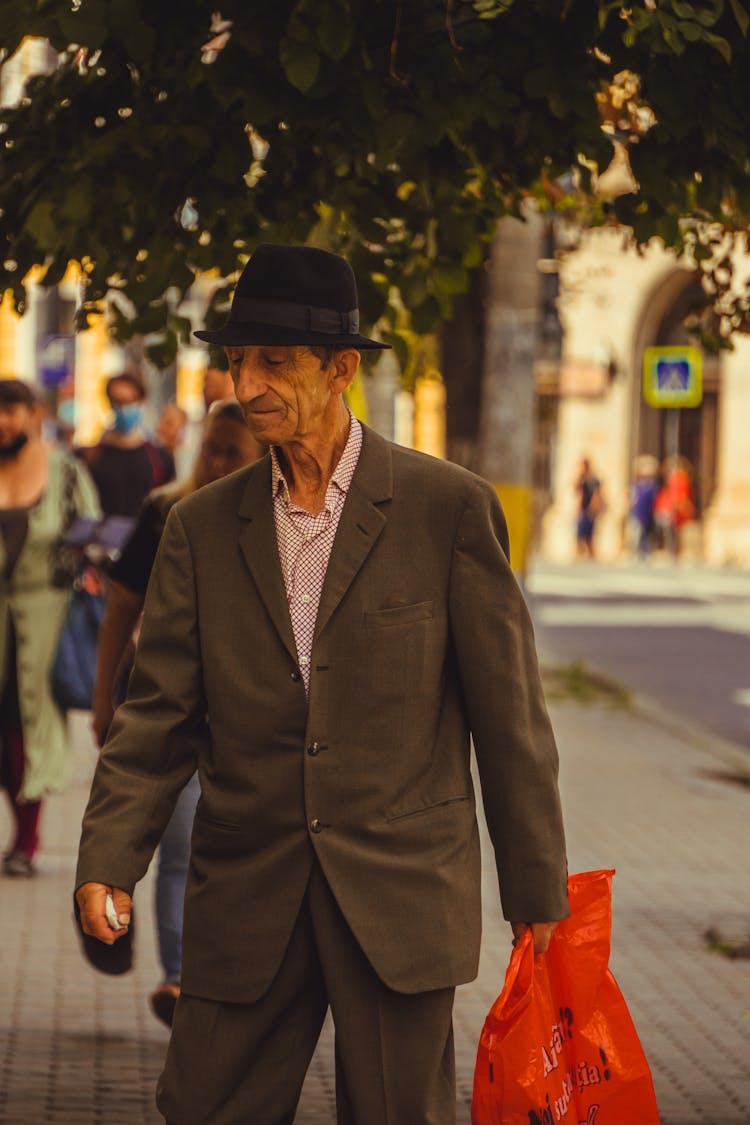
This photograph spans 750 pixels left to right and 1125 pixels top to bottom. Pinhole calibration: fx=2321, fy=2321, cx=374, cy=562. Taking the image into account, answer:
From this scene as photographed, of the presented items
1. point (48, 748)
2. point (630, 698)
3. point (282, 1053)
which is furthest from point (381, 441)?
point (630, 698)

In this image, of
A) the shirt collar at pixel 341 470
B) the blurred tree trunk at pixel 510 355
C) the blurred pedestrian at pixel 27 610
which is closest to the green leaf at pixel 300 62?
the shirt collar at pixel 341 470

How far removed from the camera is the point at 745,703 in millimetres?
16812

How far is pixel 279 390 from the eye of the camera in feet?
12.2

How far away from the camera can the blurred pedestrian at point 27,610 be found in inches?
336

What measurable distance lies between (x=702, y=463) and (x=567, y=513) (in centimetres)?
266

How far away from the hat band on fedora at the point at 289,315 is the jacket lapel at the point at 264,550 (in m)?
0.27

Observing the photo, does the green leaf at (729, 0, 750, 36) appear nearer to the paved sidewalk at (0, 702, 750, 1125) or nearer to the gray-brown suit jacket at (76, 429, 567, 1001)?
the gray-brown suit jacket at (76, 429, 567, 1001)

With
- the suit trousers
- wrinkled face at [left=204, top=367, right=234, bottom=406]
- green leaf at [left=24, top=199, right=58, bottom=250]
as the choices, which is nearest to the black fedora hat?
the suit trousers

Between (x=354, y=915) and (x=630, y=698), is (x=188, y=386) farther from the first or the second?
(x=354, y=915)

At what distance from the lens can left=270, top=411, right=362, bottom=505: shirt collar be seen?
381 cm

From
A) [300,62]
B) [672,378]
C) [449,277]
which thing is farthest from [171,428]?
[672,378]

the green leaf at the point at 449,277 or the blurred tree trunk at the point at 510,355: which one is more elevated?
the green leaf at the point at 449,277

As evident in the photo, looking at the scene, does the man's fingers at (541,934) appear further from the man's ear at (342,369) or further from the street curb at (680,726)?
the street curb at (680,726)

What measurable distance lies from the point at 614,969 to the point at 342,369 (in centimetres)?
402
